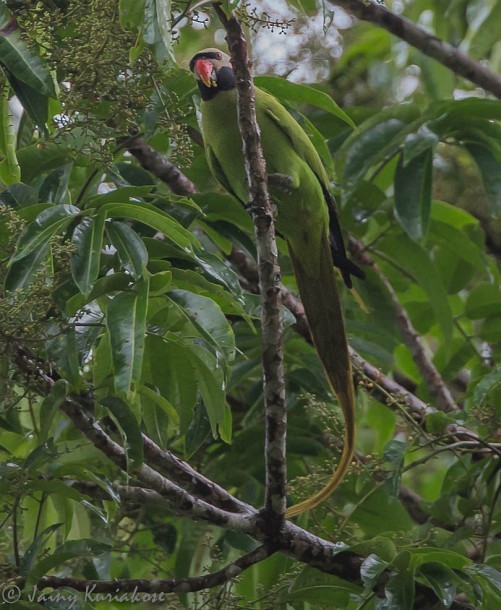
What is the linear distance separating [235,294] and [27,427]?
107cm

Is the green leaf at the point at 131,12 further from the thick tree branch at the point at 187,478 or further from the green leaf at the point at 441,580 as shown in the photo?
the green leaf at the point at 441,580

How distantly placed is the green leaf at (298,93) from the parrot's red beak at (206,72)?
17 centimetres

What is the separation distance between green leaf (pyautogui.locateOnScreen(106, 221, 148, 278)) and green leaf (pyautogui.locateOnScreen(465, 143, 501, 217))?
143cm

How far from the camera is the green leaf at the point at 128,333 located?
70.3 inches

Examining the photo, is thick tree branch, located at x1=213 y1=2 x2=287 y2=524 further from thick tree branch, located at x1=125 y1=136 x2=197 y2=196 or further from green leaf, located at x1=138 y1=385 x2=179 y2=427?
thick tree branch, located at x1=125 y1=136 x2=197 y2=196

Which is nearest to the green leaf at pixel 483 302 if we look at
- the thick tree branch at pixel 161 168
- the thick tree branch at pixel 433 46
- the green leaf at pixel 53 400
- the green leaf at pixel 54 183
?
the thick tree branch at pixel 433 46

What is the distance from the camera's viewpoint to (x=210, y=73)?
9.34 feet

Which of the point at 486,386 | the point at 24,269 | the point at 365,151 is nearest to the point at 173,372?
the point at 24,269

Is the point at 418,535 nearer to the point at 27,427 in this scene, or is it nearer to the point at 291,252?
the point at 291,252

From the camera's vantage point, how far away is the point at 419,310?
377cm

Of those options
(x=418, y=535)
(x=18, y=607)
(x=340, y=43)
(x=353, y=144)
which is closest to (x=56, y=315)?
(x=18, y=607)

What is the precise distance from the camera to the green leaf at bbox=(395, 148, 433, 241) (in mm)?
3012

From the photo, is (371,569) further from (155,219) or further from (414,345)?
(414,345)

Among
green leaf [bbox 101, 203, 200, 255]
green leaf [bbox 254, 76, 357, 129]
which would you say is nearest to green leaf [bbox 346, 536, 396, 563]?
green leaf [bbox 101, 203, 200, 255]
